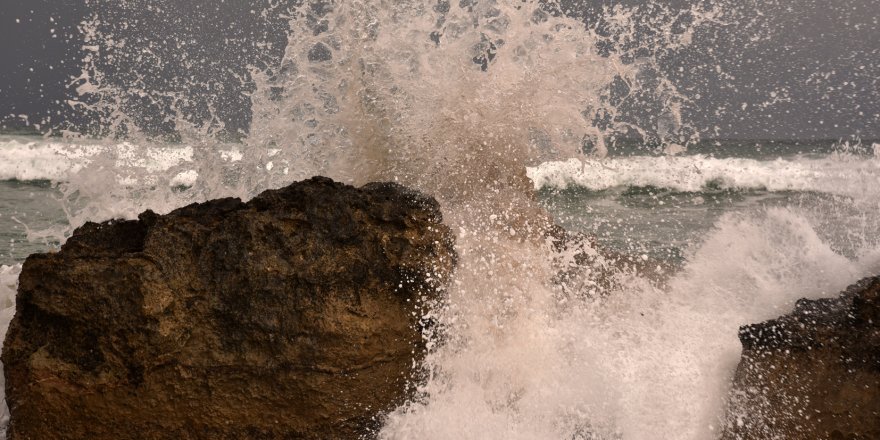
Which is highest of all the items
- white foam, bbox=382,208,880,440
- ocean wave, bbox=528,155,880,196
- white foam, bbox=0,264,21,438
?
white foam, bbox=0,264,21,438

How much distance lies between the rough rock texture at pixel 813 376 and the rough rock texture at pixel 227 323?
1.16 meters

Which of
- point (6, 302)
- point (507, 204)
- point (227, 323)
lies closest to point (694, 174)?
point (507, 204)

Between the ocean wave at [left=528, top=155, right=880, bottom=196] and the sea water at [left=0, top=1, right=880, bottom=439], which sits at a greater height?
the sea water at [left=0, top=1, right=880, bottom=439]

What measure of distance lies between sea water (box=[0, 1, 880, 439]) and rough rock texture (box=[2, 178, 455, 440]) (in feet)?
0.83

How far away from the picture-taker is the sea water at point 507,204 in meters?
2.60

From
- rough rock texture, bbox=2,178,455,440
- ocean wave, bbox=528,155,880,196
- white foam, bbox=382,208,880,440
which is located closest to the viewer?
rough rock texture, bbox=2,178,455,440

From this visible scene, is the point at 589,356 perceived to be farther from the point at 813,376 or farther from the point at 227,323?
the point at 227,323

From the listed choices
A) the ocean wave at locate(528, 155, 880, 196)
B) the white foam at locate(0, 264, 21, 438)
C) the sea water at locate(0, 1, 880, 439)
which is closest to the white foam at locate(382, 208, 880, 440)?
the sea water at locate(0, 1, 880, 439)

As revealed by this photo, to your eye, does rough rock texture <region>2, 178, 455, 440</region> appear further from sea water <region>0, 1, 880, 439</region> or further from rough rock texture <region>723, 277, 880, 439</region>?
rough rock texture <region>723, 277, 880, 439</region>

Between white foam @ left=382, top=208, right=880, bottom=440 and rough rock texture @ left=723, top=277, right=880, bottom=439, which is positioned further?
white foam @ left=382, top=208, right=880, bottom=440

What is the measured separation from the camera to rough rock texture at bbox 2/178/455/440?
7.28ft

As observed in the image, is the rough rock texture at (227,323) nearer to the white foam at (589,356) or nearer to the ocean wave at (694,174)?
the white foam at (589,356)

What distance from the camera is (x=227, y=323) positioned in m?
2.32

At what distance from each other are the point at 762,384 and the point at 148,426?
211 centimetres
